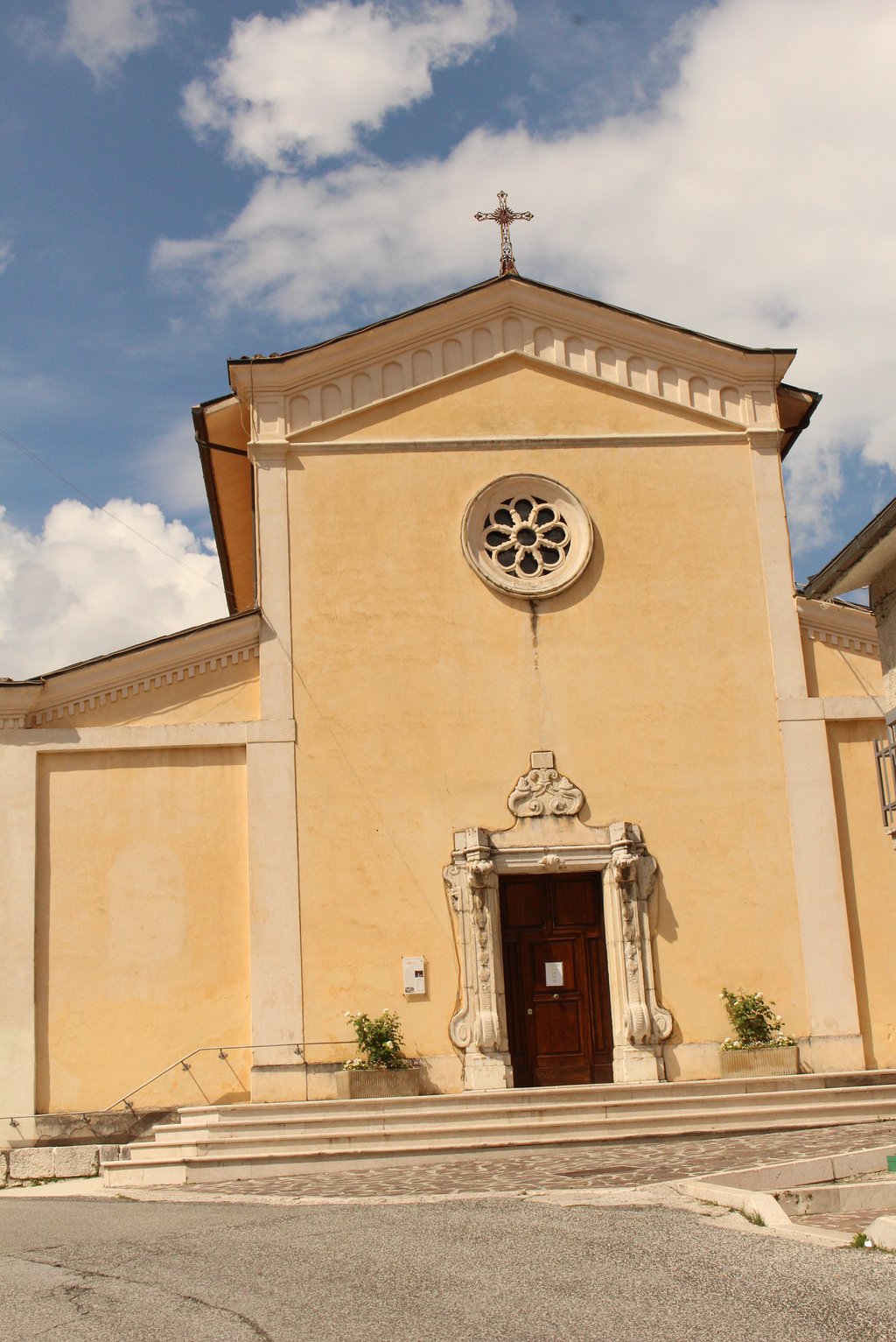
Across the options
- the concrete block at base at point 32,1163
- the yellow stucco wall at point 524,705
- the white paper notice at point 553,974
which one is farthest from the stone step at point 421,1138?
the white paper notice at point 553,974

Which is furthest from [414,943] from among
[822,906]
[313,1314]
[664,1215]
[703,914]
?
[313,1314]

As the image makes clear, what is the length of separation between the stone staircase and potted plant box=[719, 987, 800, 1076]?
1.15 ft

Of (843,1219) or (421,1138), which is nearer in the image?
(843,1219)

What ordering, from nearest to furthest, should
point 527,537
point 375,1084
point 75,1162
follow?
1. point 75,1162
2. point 375,1084
3. point 527,537

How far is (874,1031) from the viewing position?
55.6 ft

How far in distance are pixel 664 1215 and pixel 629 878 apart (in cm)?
785

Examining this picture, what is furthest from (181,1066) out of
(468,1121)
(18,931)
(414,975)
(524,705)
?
(524,705)

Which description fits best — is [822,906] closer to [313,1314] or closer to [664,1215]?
[664,1215]

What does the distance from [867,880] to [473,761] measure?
502 centimetres

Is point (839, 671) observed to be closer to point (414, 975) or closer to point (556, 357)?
point (556, 357)

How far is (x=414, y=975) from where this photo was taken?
54.6 feet

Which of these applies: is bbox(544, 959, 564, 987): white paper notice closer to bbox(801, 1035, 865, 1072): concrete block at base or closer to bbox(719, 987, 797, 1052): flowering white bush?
bbox(719, 987, 797, 1052): flowering white bush

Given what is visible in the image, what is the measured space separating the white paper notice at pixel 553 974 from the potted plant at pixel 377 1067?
2.02m

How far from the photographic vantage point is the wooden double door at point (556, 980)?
17.0 meters
